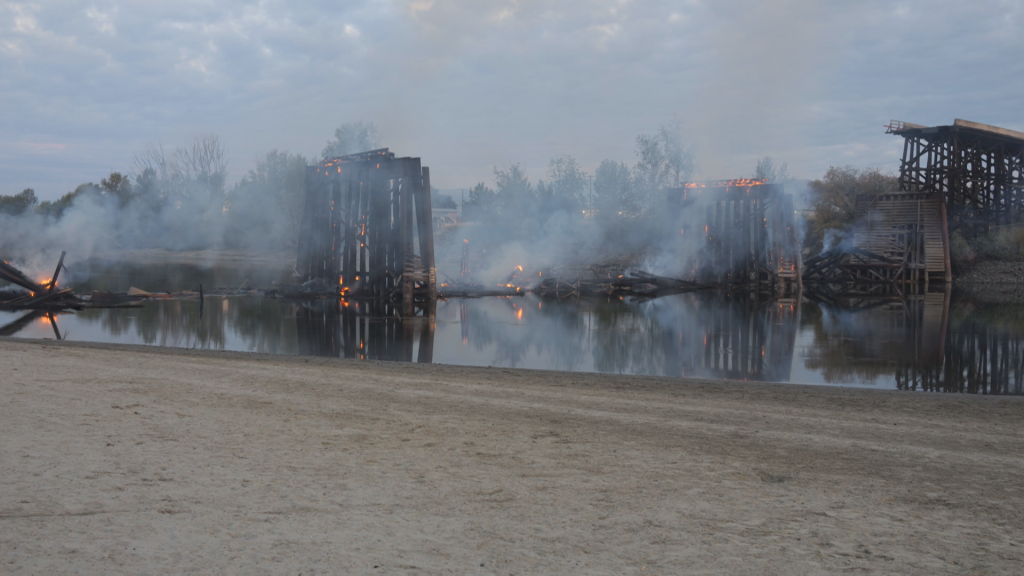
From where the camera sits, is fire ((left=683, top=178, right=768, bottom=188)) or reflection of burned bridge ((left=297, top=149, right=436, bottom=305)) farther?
fire ((left=683, top=178, right=768, bottom=188))

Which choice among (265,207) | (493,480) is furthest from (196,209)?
(493,480)

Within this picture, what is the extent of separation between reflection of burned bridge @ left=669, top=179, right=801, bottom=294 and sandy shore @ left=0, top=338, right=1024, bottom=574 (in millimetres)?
28105

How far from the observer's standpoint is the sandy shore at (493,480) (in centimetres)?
409

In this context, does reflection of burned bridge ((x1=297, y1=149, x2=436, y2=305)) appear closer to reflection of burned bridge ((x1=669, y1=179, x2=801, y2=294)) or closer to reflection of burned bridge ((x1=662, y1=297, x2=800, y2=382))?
reflection of burned bridge ((x1=662, y1=297, x2=800, y2=382))

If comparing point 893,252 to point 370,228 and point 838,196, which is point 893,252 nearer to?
point 838,196

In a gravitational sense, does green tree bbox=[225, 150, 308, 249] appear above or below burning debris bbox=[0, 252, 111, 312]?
above

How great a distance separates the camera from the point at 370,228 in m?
27.3

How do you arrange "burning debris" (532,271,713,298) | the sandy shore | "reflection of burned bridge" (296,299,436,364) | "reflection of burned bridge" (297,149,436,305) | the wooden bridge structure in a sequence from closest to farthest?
the sandy shore
"reflection of burned bridge" (296,299,436,364)
"reflection of burned bridge" (297,149,436,305)
"burning debris" (532,271,713,298)
the wooden bridge structure

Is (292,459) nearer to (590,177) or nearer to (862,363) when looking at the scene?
(862,363)

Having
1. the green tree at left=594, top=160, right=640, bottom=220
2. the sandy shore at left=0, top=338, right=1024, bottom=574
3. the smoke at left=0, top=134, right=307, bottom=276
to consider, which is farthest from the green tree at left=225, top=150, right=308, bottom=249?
the sandy shore at left=0, top=338, right=1024, bottom=574

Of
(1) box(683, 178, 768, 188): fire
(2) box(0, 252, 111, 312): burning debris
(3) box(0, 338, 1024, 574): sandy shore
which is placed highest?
(1) box(683, 178, 768, 188): fire

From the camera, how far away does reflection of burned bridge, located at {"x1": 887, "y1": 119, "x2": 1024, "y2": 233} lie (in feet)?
138

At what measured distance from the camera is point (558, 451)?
635 centimetres

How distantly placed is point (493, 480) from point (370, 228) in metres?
22.7
